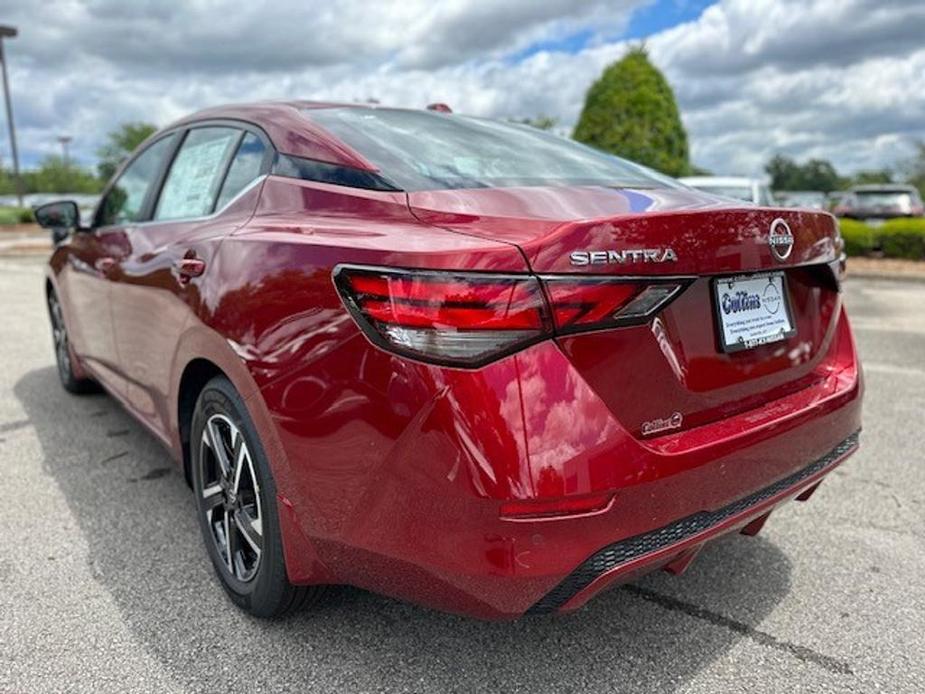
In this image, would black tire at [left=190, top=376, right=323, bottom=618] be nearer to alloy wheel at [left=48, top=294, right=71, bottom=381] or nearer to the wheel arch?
the wheel arch

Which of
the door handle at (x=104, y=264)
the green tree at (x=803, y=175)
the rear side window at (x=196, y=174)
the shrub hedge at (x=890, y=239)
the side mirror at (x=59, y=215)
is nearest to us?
the rear side window at (x=196, y=174)

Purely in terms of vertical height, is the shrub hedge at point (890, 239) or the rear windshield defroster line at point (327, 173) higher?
the rear windshield defroster line at point (327, 173)

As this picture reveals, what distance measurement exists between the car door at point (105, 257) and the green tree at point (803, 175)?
104150 mm

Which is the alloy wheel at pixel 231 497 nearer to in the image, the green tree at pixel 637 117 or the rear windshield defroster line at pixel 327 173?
the rear windshield defroster line at pixel 327 173

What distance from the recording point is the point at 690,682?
198 cm

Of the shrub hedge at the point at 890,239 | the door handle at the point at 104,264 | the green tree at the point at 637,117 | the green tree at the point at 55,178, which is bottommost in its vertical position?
the shrub hedge at the point at 890,239

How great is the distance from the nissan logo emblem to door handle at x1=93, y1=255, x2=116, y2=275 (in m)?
2.70

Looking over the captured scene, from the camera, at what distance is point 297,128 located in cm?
239

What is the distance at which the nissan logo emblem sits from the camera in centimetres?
195

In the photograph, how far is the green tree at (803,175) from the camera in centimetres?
→ 9862

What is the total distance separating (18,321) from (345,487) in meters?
7.26

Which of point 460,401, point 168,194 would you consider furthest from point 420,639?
point 168,194

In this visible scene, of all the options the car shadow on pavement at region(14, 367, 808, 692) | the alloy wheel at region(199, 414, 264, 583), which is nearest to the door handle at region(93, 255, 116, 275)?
the car shadow on pavement at region(14, 367, 808, 692)

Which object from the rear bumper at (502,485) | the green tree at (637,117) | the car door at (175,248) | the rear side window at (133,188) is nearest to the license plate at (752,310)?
the rear bumper at (502,485)
